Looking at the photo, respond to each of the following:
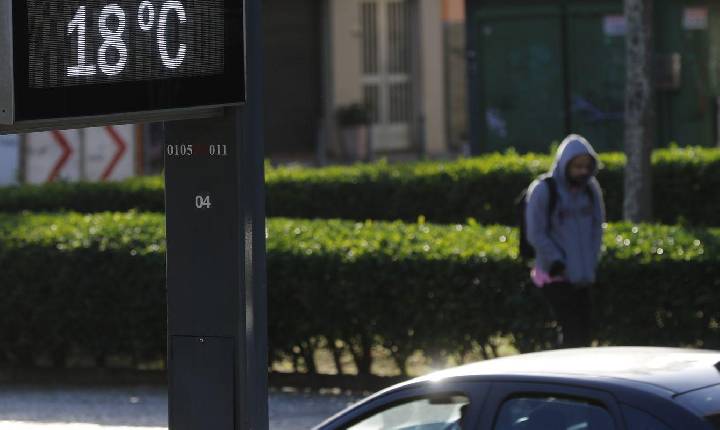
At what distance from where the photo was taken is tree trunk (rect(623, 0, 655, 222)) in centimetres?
1175

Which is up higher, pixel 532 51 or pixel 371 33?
pixel 371 33

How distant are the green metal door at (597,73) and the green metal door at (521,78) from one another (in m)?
0.17

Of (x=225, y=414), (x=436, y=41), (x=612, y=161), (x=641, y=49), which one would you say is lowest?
(x=225, y=414)

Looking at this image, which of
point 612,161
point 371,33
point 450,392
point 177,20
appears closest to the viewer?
point 450,392

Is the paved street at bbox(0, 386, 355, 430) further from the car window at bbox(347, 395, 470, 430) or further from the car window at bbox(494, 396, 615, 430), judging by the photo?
the car window at bbox(494, 396, 615, 430)

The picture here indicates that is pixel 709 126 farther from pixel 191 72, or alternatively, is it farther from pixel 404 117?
pixel 404 117

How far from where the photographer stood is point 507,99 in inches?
690

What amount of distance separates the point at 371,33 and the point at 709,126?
14.8m

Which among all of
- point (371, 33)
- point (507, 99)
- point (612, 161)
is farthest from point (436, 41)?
point (612, 161)

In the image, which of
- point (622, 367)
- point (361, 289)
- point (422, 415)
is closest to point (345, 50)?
point (361, 289)

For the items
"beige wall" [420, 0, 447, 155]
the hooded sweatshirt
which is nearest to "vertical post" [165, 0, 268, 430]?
the hooded sweatshirt

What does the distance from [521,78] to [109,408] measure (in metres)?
8.59

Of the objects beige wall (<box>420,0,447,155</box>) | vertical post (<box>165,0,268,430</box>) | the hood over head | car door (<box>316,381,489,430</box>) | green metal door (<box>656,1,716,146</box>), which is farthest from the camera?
beige wall (<box>420,0,447,155</box>)

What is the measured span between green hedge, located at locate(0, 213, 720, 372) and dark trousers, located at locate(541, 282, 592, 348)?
694 millimetres
